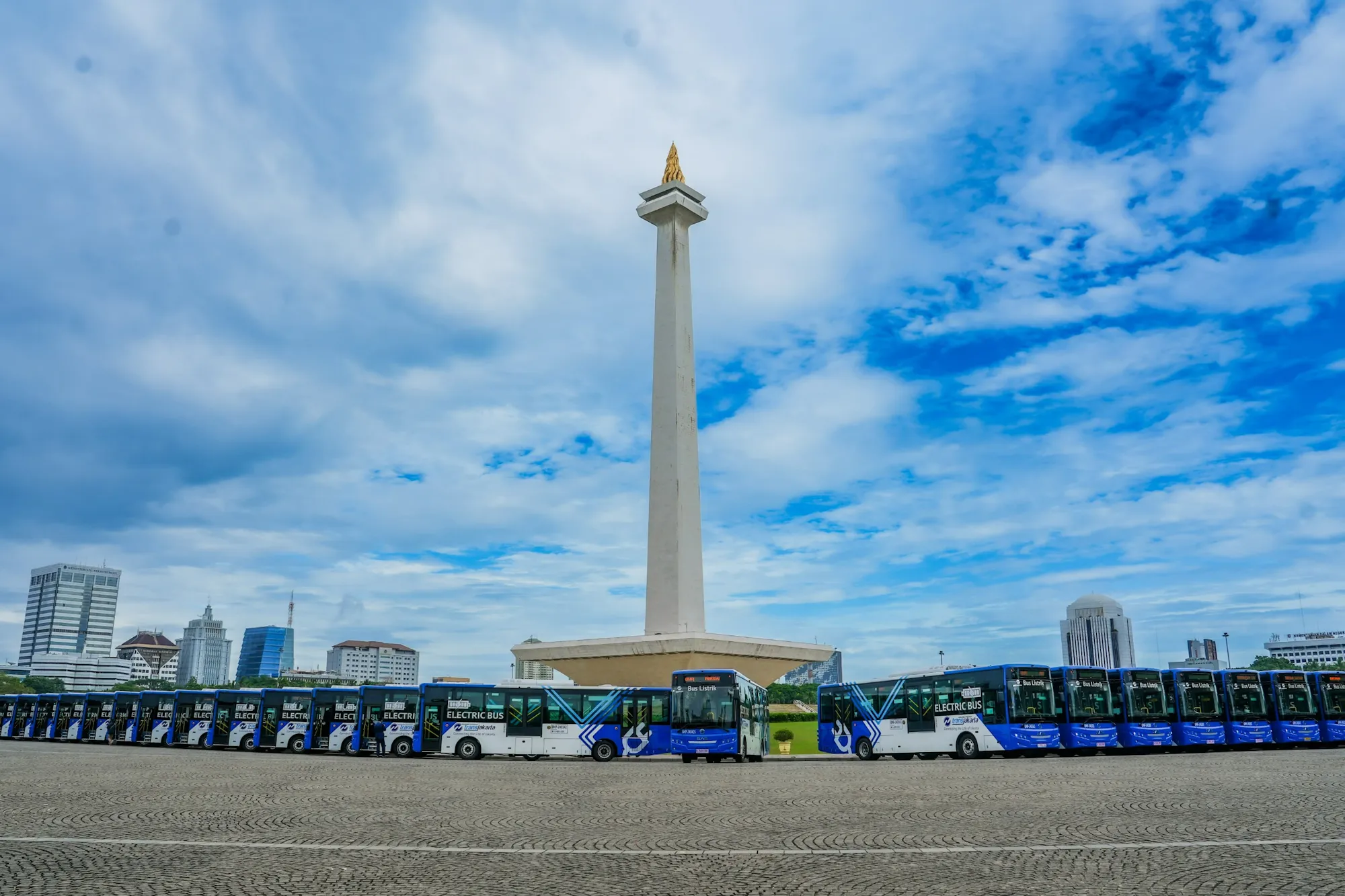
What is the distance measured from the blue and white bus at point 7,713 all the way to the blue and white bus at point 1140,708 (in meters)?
53.9

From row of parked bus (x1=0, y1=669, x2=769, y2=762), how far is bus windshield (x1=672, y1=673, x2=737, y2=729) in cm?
3

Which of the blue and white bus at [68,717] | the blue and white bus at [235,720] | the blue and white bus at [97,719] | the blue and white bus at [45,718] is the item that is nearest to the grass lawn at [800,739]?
the blue and white bus at [235,720]

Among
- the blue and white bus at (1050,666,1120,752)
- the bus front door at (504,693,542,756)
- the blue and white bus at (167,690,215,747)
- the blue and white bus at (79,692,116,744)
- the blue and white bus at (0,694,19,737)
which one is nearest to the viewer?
the blue and white bus at (1050,666,1120,752)

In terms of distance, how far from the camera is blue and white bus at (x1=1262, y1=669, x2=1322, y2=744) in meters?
34.8

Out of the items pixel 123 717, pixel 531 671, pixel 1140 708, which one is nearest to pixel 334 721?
pixel 123 717

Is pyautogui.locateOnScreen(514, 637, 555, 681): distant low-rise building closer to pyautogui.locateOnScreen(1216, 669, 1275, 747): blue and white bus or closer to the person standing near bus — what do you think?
the person standing near bus

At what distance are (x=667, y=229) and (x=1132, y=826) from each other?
132 ft

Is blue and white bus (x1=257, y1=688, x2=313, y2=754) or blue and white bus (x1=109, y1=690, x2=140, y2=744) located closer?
blue and white bus (x1=257, y1=688, x2=313, y2=754)

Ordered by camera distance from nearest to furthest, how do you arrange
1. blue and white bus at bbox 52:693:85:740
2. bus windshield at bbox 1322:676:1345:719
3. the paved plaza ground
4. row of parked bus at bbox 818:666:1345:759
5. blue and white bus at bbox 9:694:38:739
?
the paved plaza ground
row of parked bus at bbox 818:666:1345:759
bus windshield at bbox 1322:676:1345:719
blue and white bus at bbox 52:693:85:740
blue and white bus at bbox 9:694:38:739

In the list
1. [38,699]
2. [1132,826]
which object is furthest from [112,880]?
[38,699]

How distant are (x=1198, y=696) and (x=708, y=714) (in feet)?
54.2

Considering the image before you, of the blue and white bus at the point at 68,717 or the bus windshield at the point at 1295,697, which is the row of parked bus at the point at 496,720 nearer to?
the blue and white bus at the point at 68,717

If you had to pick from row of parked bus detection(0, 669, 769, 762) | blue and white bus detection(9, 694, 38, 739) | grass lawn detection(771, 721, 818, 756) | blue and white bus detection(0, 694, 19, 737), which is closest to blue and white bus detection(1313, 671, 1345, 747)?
grass lawn detection(771, 721, 818, 756)

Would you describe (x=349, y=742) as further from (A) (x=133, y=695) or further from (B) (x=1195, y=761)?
(B) (x=1195, y=761)
